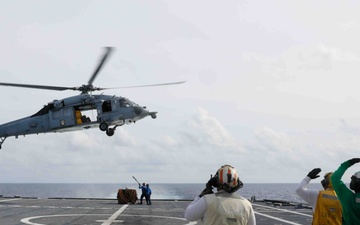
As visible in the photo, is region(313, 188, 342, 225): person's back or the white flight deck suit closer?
the white flight deck suit

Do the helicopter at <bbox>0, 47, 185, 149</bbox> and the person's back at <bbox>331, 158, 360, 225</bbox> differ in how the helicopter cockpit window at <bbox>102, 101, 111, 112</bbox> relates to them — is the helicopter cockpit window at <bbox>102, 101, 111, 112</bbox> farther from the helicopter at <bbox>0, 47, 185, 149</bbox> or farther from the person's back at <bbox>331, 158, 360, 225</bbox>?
the person's back at <bbox>331, 158, 360, 225</bbox>

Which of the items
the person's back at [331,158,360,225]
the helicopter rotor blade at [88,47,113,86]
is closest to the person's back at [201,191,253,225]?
the person's back at [331,158,360,225]

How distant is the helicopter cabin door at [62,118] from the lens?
3127 centimetres

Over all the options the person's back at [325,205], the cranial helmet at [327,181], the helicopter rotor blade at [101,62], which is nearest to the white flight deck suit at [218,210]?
the person's back at [325,205]

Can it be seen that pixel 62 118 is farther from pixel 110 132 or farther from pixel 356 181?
pixel 356 181

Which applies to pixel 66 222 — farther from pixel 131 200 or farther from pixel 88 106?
pixel 131 200

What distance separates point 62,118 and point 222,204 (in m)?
27.6

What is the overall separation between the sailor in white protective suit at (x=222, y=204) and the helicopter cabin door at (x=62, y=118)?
2715 centimetres

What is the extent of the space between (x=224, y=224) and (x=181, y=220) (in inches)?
659

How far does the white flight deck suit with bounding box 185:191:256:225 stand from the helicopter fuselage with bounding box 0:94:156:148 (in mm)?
25814

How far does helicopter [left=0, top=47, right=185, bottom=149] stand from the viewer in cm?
3083

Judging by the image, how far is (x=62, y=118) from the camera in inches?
1237

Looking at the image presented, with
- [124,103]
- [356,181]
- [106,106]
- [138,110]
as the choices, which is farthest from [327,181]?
[106,106]

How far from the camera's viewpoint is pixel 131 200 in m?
35.5
